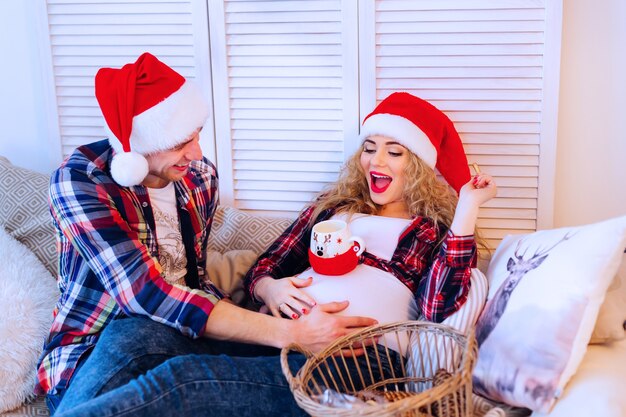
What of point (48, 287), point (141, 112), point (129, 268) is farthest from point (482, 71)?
point (48, 287)

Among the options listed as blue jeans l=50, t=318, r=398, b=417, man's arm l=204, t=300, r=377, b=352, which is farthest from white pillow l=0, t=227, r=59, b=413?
man's arm l=204, t=300, r=377, b=352

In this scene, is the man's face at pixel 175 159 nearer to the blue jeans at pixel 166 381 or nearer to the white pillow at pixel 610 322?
the blue jeans at pixel 166 381

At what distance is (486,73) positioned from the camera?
6.05ft

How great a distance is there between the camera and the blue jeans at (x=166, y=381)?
124cm

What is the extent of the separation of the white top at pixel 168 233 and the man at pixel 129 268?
0.03m

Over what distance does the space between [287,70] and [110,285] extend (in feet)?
2.67

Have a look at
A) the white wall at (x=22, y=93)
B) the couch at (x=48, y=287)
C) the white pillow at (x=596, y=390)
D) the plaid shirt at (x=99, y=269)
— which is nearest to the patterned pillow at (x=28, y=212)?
the couch at (x=48, y=287)

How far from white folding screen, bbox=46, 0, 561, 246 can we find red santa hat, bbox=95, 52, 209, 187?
0.49 metres

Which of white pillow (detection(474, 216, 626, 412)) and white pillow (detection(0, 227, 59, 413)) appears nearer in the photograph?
white pillow (detection(474, 216, 626, 412))

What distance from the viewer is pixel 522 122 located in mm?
1856

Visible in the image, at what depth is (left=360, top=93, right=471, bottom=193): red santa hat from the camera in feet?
5.59

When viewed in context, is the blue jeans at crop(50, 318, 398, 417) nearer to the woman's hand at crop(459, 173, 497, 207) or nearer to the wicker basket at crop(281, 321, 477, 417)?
the wicker basket at crop(281, 321, 477, 417)

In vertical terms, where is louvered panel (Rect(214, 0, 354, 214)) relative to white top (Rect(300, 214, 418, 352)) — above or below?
above

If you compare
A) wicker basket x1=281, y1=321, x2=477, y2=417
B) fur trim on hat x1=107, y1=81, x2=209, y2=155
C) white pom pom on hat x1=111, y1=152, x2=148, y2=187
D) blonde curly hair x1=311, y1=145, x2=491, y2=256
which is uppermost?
fur trim on hat x1=107, y1=81, x2=209, y2=155
